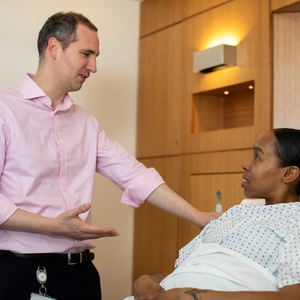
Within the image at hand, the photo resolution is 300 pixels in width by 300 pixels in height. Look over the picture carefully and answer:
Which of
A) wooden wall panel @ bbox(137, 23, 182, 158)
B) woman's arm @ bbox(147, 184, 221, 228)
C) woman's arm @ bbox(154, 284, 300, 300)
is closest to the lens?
woman's arm @ bbox(154, 284, 300, 300)

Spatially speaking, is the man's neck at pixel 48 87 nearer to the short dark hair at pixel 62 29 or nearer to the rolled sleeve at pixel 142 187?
the short dark hair at pixel 62 29

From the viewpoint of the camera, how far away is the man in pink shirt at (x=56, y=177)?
7.38 ft

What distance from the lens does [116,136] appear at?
4.28 meters

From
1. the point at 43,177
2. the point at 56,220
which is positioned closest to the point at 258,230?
the point at 56,220

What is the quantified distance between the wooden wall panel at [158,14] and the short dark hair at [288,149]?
7.23 feet

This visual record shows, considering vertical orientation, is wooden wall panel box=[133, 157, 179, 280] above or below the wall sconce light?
below

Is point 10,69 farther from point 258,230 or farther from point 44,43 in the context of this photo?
point 258,230

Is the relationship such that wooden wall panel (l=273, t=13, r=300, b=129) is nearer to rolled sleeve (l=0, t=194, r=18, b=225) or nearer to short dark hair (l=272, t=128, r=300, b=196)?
short dark hair (l=272, t=128, r=300, b=196)

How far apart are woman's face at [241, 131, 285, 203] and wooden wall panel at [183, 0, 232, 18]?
182cm

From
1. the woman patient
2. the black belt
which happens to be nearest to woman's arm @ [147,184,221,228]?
the woman patient

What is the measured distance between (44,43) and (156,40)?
1803 mm

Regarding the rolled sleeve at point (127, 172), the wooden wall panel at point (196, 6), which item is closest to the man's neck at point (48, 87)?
the rolled sleeve at point (127, 172)

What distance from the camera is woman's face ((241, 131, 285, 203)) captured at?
2.09 metres

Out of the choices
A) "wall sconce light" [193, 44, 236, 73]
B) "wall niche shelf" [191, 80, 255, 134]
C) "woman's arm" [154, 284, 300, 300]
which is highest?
"wall sconce light" [193, 44, 236, 73]
